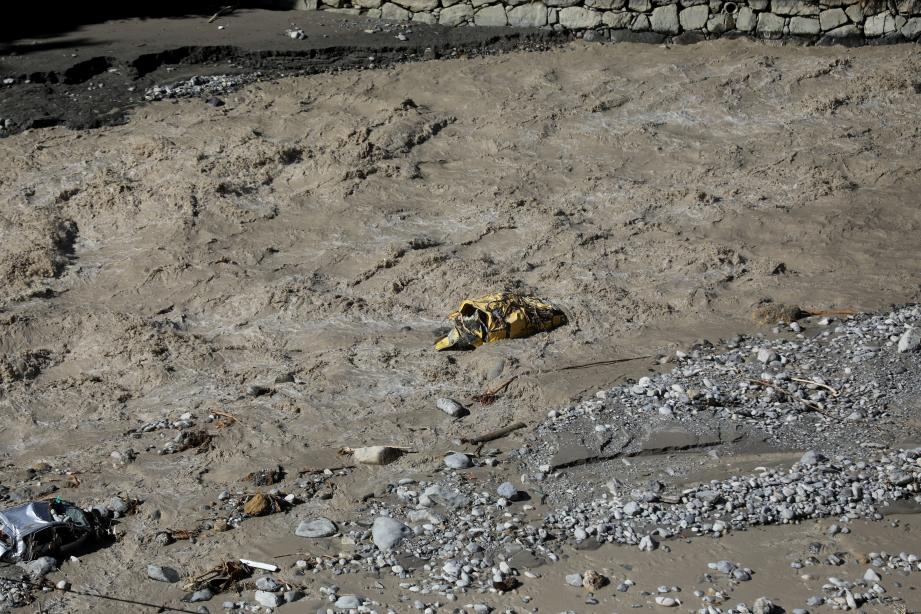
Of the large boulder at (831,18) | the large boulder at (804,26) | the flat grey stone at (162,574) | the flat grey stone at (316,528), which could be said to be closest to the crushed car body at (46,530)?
the flat grey stone at (162,574)

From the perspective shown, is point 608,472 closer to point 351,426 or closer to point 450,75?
point 351,426

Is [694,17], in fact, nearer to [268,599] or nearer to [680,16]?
[680,16]

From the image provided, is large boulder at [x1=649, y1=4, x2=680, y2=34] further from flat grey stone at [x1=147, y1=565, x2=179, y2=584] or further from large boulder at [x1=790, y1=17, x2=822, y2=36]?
flat grey stone at [x1=147, y1=565, x2=179, y2=584]

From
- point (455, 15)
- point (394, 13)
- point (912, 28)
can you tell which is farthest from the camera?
point (394, 13)

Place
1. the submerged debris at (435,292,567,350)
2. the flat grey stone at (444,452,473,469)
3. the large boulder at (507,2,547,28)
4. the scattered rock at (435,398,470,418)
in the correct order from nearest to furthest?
the flat grey stone at (444,452,473,469) < the scattered rock at (435,398,470,418) < the submerged debris at (435,292,567,350) < the large boulder at (507,2,547,28)

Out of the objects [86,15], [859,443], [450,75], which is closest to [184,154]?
[450,75]

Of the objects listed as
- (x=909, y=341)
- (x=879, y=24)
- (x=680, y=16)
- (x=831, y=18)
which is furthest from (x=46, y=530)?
(x=879, y=24)

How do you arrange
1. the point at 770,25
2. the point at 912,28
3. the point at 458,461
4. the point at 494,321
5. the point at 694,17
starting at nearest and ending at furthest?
the point at 458,461 → the point at 494,321 → the point at 912,28 → the point at 770,25 → the point at 694,17

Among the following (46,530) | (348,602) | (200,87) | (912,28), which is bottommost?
(348,602)

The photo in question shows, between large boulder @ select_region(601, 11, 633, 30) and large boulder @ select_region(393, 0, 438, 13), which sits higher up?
large boulder @ select_region(393, 0, 438, 13)

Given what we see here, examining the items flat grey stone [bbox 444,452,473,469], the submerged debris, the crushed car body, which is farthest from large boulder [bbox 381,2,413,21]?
the crushed car body
